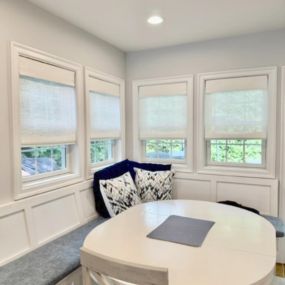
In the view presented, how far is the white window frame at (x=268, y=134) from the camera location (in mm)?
2775

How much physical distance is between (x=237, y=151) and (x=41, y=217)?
7.27 ft

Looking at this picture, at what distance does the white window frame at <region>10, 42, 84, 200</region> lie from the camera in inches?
76.7

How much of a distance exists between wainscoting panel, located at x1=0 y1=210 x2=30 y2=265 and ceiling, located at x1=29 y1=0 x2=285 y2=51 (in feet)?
5.58

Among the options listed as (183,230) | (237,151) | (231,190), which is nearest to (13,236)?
(183,230)

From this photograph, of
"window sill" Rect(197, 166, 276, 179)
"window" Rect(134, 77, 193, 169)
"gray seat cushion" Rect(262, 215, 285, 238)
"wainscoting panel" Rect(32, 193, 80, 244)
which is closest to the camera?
"wainscoting panel" Rect(32, 193, 80, 244)

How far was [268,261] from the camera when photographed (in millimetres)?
1352

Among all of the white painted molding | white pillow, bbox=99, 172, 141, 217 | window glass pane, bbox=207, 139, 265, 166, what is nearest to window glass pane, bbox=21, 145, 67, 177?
white pillow, bbox=99, 172, 141, 217

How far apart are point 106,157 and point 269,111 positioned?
6.43 feet

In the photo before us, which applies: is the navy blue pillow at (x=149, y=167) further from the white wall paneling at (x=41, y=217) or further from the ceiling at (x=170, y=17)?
the ceiling at (x=170, y=17)

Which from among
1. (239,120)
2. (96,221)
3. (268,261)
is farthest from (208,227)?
(239,120)

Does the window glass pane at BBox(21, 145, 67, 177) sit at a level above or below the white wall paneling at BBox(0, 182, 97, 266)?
above

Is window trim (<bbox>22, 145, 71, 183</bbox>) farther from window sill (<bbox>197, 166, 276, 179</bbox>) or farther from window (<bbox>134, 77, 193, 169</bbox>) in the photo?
window sill (<bbox>197, 166, 276, 179</bbox>)

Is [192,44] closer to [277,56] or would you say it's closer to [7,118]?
[277,56]

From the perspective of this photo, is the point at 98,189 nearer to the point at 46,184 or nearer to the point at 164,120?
the point at 46,184
